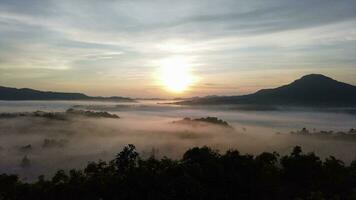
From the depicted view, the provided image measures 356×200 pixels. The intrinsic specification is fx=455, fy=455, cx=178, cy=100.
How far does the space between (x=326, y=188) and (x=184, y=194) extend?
17.8 metres

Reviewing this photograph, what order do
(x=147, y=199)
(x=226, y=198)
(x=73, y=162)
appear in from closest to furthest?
(x=147, y=199)
(x=226, y=198)
(x=73, y=162)

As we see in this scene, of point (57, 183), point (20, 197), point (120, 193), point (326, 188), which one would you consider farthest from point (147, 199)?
point (326, 188)

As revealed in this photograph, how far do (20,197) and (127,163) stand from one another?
1383 centimetres

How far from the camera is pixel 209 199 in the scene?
44.9m

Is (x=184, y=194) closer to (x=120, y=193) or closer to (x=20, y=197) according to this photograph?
(x=120, y=193)

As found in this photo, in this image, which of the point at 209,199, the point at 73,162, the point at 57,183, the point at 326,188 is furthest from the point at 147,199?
the point at 73,162

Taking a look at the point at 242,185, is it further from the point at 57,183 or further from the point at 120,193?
the point at 57,183

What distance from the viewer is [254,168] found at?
164 ft

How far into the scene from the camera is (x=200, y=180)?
155 ft

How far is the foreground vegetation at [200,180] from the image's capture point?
43688 millimetres

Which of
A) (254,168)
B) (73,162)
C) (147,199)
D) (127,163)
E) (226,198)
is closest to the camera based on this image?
(147,199)

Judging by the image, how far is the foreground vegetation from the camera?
4369cm

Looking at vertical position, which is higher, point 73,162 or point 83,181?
point 83,181

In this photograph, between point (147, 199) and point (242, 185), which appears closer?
point (147, 199)
